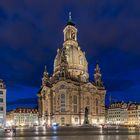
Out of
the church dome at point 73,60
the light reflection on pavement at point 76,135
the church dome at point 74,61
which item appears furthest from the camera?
the church dome at point 74,61

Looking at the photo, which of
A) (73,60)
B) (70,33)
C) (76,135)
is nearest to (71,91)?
(73,60)

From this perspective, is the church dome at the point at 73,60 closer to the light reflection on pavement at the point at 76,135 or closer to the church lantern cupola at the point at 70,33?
the church lantern cupola at the point at 70,33

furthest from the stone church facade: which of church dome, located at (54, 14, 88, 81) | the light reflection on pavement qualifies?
the light reflection on pavement

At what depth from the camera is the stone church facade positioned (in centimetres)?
15712

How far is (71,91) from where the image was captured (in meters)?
158

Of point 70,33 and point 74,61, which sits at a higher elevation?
point 70,33

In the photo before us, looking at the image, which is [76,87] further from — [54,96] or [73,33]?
[73,33]

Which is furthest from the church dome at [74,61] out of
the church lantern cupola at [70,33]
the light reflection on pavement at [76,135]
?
the light reflection on pavement at [76,135]

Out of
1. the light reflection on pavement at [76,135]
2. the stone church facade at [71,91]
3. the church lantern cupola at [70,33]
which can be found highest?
the church lantern cupola at [70,33]

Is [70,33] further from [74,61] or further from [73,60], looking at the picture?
[74,61]

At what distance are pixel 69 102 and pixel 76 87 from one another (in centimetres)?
834

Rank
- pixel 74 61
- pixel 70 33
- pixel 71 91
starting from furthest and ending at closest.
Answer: pixel 70 33 < pixel 74 61 < pixel 71 91

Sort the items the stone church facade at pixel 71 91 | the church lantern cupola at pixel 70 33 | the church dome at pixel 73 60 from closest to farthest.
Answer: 1. the stone church facade at pixel 71 91
2. the church dome at pixel 73 60
3. the church lantern cupola at pixel 70 33

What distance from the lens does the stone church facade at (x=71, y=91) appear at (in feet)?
516
